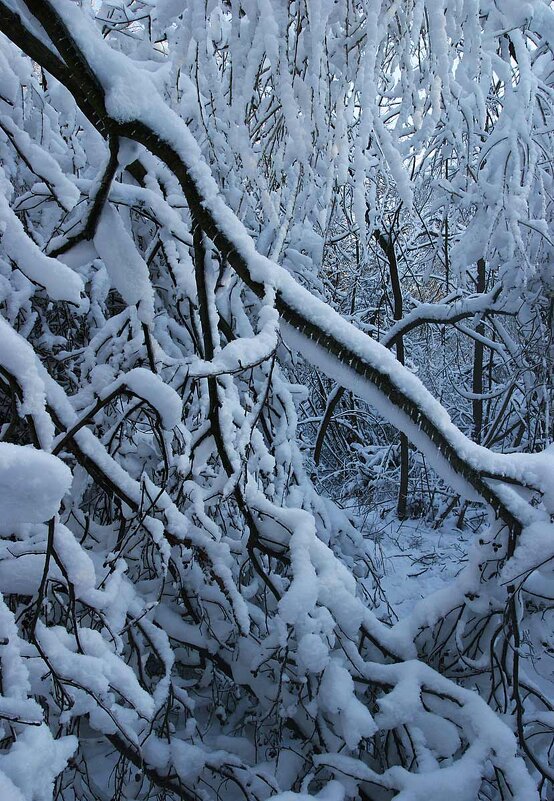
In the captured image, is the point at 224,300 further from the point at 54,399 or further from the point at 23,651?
the point at 23,651

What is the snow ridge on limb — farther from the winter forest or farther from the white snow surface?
the white snow surface

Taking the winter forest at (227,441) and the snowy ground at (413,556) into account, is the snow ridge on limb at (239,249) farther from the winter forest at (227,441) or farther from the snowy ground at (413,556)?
the snowy ground at (413,556)

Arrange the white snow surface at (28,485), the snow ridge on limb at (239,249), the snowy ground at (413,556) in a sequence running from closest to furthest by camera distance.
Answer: the white snow surface at (28,485) → the snow ridge on limb at (239,249) → the snowy ground at (413,556)

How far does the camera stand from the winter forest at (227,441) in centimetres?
102

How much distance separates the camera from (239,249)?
1.07 meters

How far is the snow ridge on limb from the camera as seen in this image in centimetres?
98

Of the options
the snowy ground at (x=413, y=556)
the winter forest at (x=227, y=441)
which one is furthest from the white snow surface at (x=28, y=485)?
the snowy ground at (x=413, y=556)

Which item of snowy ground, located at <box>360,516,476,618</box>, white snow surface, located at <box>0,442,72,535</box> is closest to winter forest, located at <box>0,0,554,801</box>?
white snow surface, located at <box>0,442,72,535</box>

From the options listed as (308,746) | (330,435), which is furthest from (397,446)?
(308,746)

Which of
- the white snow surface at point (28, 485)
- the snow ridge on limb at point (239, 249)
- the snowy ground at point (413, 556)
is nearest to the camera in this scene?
the white snow surface at point (28, 485)

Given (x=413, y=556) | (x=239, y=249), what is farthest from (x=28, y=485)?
(x=413, y=556)

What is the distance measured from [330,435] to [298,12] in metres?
5.88

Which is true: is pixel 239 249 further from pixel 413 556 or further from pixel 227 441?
pixel 413 556

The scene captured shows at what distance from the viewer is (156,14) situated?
1.25 meters
